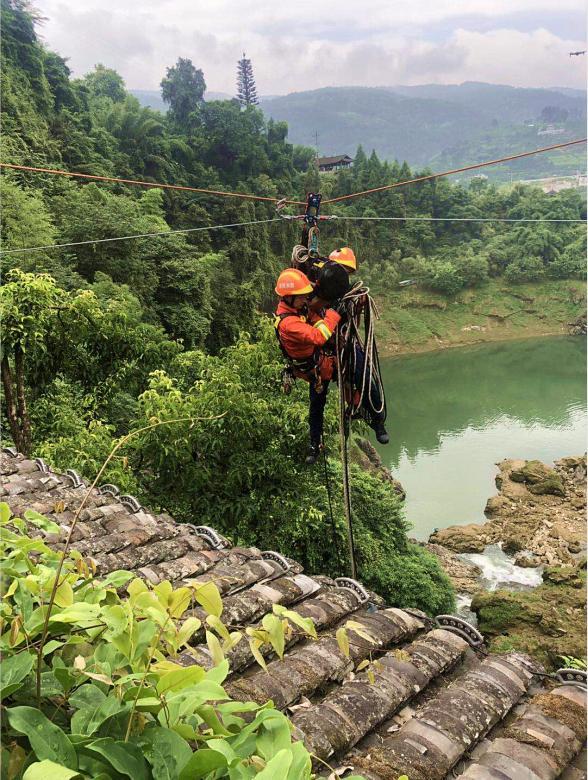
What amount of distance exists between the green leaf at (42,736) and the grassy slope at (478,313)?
2948 centimetres

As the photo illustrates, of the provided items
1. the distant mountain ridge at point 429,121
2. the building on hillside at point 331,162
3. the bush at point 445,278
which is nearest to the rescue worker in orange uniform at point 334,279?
the bush at point 445,278

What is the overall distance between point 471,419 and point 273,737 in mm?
18991

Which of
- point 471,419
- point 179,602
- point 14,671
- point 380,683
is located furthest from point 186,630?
point 471,419

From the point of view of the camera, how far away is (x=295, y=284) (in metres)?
2.62

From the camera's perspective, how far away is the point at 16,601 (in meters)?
1.02

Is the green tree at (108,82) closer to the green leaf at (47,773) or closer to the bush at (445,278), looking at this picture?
the bush at (445,278)

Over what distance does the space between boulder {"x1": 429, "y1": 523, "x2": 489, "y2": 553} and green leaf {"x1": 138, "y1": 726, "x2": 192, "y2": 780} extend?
1141 centimetres

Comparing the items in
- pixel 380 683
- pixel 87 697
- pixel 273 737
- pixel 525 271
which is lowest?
pixel 525 271

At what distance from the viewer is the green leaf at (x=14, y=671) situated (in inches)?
33.0

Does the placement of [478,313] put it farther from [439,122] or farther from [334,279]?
[439,122]

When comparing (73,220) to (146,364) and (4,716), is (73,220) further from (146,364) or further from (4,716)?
(4,716)

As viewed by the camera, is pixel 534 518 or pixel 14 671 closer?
pixel 14 671

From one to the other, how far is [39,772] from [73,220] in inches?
627

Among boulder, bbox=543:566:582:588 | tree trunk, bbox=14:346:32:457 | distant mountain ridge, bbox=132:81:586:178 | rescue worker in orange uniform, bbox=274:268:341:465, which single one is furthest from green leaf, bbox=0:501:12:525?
distant mountain ridge, bbox=132:81:586:178
